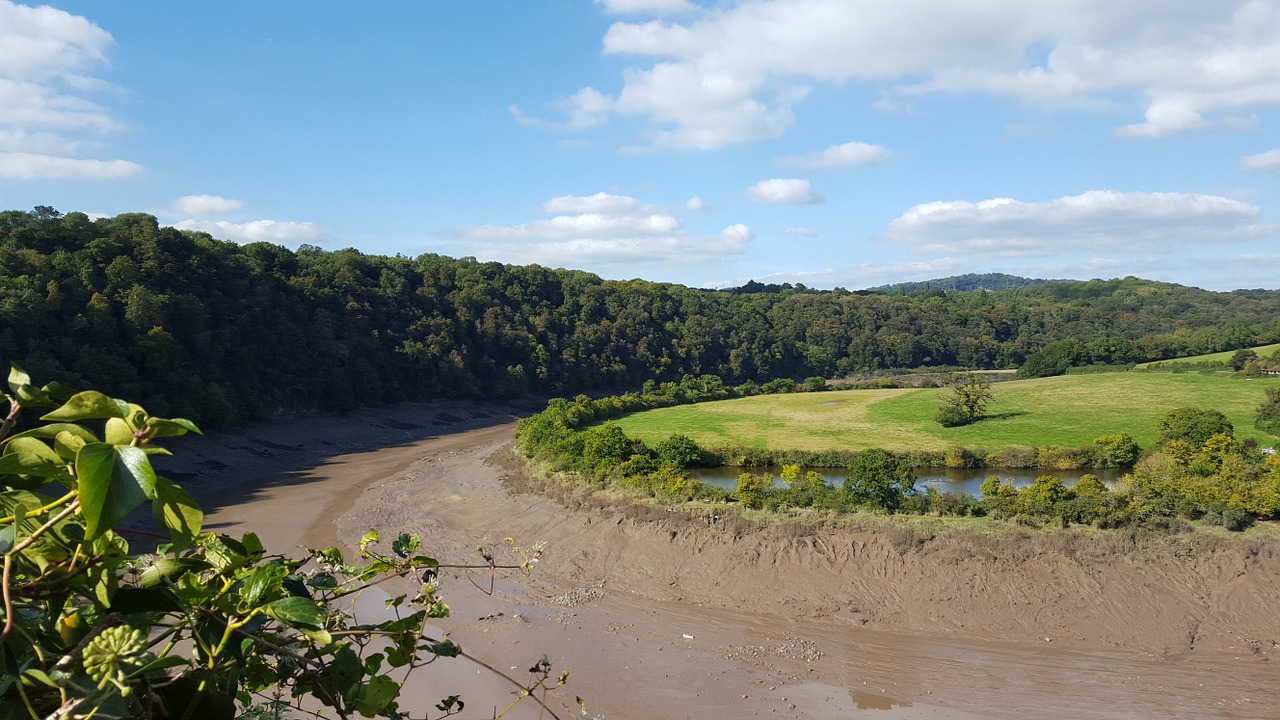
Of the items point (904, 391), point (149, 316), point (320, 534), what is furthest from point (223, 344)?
point (904, 391)

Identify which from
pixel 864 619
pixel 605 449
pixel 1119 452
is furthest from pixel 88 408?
pixel 1119 452

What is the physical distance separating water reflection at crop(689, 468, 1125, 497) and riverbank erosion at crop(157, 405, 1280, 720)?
5996mm

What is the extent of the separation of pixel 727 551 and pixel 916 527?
164 inches

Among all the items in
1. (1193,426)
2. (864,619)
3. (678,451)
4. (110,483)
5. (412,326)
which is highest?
(412,326)

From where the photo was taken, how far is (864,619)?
46.3 feet

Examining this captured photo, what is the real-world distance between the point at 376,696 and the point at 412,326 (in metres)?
49.2

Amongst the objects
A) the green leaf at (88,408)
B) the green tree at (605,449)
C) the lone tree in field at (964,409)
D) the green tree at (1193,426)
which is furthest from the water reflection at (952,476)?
the green leaf at (88,408)

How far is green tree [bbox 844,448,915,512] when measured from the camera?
696 inches

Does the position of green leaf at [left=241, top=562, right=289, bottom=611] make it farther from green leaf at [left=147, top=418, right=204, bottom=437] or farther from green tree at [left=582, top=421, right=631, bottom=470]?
green tree at [left=582, top=421, right=631, bottom=470]

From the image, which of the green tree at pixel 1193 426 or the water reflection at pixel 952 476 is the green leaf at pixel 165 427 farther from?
the green tree at pixel 1193 426

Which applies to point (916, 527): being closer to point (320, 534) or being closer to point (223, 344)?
point (320, 534)

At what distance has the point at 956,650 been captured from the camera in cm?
1305

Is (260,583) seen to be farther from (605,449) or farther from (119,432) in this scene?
(605,449)

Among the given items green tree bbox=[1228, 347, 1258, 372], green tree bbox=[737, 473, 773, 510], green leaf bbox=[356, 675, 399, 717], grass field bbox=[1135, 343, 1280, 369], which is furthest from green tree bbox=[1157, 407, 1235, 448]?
grass field bbox=[1135, 343, 1280, 369]
